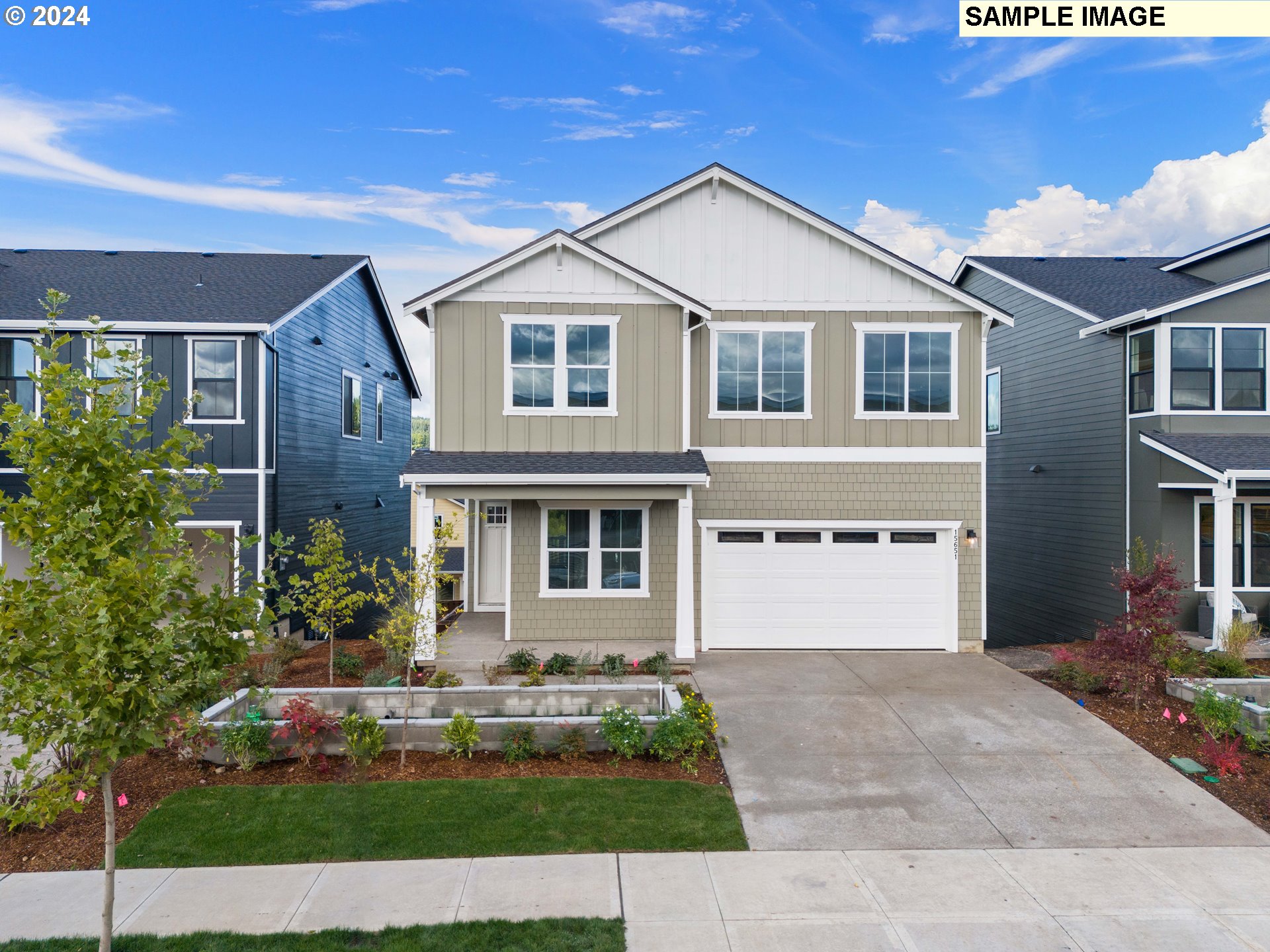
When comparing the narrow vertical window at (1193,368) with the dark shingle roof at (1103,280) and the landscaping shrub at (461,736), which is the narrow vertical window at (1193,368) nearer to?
the dark shingle roof at (1103,280)

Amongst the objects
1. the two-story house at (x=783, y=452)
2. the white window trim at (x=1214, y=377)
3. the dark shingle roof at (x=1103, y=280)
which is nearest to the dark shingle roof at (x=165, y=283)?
the two-story house at (x=783, y=452)

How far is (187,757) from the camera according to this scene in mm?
7508

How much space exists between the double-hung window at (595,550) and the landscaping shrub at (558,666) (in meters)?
1.85

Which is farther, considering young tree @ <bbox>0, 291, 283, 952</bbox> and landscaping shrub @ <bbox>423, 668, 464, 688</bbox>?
landscaping shrub @ <bbox>423, 668, 464, 688</bbox>

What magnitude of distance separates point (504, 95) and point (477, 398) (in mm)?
14337

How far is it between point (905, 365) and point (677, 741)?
A: 324 inches

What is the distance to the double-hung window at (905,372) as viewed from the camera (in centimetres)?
1287

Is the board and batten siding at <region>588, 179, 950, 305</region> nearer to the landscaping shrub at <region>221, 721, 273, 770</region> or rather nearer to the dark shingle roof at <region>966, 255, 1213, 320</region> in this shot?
the dark shingle roof at <region>966, 255, 1213, 320</region>

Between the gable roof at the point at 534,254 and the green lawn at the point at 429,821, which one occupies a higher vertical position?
the gable roof at the point at 534,254

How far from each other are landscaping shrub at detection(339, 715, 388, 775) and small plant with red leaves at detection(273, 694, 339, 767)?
196mm

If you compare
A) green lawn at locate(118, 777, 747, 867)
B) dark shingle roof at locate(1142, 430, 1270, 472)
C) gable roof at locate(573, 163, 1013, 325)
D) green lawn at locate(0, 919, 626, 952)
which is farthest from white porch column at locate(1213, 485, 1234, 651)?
green lawn at locate(0, 919, 626, 952)

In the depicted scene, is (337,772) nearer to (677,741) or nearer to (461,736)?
(461,736)

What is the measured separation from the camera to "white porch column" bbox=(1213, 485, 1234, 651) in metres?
12.5

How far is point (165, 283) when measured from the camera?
15359 millimetres
